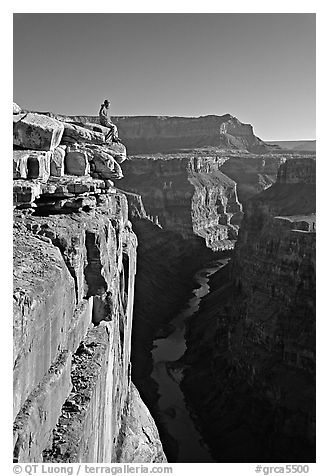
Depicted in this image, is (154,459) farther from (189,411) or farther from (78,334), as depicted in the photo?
(189,411)

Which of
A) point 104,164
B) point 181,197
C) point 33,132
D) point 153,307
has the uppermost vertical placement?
point 181,197

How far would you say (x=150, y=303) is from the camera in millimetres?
61375

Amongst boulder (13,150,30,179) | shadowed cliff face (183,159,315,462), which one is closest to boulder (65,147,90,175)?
boulder (13,150,30,179)

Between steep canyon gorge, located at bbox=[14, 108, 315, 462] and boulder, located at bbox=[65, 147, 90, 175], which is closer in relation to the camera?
steep canyon gorge, located at bbox=[14, 108, 315, 462]

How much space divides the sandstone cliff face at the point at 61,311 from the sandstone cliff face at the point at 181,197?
222ft

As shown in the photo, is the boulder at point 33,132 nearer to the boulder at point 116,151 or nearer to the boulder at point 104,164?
the boulder at point 104,164

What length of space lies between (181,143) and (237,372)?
89697 mm

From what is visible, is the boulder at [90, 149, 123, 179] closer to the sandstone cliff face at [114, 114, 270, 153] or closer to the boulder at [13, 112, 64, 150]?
the boulder at [13, 112, 64, 150]

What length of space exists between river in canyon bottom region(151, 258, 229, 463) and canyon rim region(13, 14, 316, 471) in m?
0.18

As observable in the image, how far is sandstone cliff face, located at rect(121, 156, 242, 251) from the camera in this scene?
86.8 meters

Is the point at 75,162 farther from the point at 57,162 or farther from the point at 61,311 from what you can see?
the point at 61,311

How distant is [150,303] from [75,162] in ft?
146

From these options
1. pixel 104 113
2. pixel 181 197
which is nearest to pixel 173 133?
pixel 181 197

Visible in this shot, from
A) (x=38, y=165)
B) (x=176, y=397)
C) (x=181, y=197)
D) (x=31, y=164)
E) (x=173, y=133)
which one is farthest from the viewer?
(x=173, y=133)
